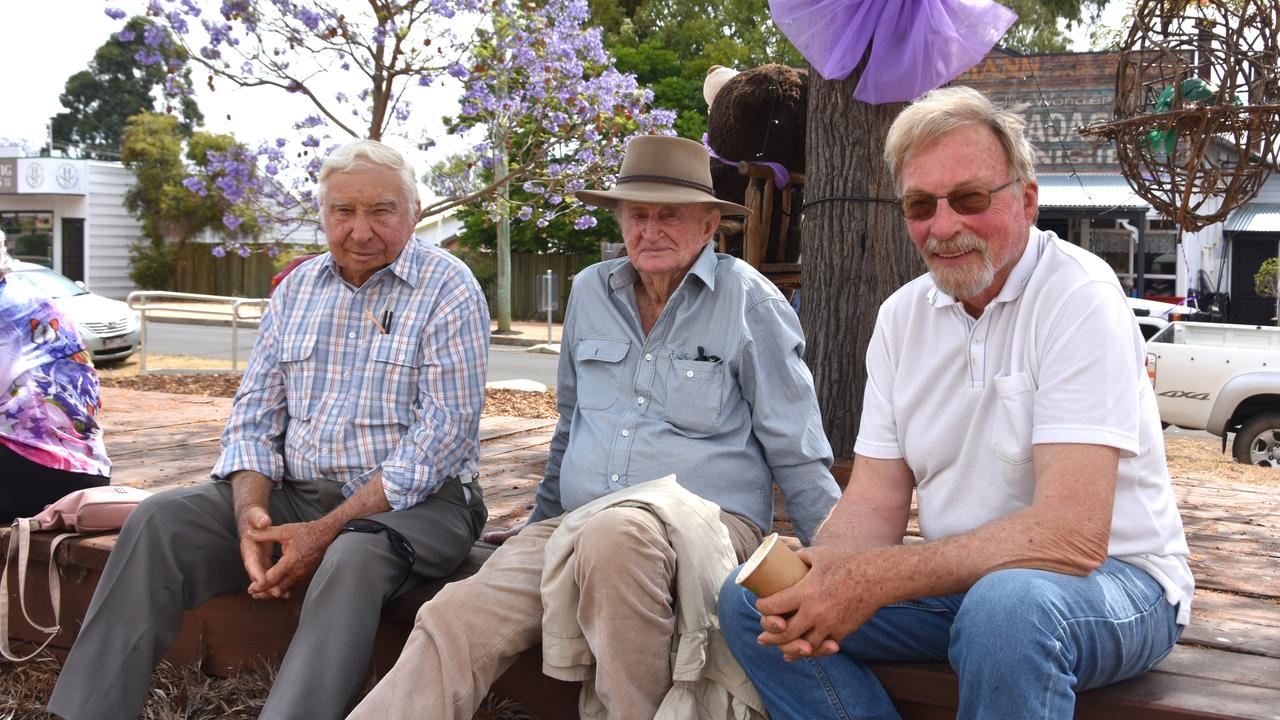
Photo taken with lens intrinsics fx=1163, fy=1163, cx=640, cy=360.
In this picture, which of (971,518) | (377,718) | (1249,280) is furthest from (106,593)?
(1249,280)

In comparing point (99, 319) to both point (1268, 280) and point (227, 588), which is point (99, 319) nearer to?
point (227, 588)

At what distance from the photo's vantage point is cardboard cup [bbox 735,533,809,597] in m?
2.19

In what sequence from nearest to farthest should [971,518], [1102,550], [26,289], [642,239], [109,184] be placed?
[1102,550] → [971,518] → [642,239] → [26,289] → [109,184]

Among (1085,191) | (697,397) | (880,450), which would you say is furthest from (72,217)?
(880,450)

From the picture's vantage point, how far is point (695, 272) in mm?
3051

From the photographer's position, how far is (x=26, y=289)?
12.4 feet

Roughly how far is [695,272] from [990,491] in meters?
1.05

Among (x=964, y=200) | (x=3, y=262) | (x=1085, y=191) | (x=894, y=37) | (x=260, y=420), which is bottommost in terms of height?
(x=260, y=420)

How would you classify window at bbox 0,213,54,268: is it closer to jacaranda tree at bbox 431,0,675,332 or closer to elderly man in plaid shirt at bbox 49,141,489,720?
jacaranda tree at bbox 431,0,675,332

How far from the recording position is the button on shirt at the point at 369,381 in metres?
3.17

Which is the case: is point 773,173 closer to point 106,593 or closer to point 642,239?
point 642,239

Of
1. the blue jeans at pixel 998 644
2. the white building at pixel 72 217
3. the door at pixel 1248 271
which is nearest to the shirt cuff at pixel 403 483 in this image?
the blue jeans at pixel 998 644

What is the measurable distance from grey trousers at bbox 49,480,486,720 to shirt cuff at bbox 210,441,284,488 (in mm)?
51

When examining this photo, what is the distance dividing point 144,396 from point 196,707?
17.5ft
